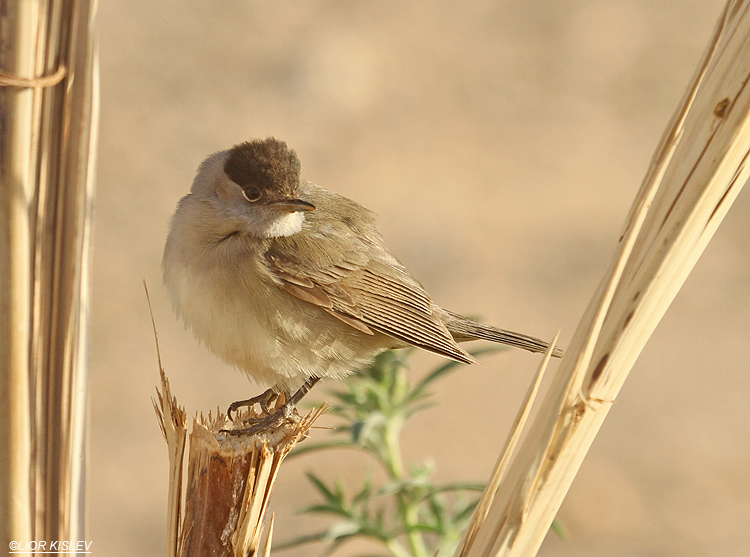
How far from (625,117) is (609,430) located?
5011 mm

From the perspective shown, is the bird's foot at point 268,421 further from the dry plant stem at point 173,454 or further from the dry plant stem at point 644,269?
the dry plant stem at point 644,269

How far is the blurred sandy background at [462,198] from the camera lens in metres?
7.49

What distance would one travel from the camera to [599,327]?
1664 mm

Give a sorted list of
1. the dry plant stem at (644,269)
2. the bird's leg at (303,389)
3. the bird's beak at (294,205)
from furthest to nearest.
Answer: the bird's leg at (303,389), the bird's beak at (294,205), the dry plant stem at (644,269)

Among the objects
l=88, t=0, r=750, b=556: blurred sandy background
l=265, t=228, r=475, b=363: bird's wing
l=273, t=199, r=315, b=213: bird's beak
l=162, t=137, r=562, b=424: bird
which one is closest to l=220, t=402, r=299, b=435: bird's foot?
l=162, t=137, r=562, b=424: bird

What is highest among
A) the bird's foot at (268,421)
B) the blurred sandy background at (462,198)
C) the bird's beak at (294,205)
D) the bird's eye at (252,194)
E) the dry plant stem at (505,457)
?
the blurred sandy background at (462,198)

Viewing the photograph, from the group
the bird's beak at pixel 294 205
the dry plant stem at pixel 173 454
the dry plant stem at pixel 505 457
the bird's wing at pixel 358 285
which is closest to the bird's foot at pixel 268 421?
the dry plant stem at pixel 173 454

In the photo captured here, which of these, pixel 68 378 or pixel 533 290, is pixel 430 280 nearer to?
pixel 533 290

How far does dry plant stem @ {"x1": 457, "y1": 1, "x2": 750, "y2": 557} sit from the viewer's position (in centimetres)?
164

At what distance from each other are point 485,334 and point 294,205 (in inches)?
44.2

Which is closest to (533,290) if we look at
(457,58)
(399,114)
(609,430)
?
(609,430)

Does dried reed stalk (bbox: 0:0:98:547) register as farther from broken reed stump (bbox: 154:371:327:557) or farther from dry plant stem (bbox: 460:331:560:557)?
dry plant stem (bbox: 460:331:560:557)

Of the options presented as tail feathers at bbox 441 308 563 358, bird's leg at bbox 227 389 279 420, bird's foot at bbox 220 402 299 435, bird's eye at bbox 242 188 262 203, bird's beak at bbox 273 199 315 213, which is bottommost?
bird's foot at bbox 220 402 299 435

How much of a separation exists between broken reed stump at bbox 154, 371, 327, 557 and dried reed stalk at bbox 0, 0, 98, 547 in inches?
9.8
